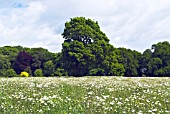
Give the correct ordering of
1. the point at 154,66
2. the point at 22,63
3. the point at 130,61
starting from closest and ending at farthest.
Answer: the point at 154,66, the point at 130,61, the point at 22,63

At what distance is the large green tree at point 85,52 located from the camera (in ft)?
129

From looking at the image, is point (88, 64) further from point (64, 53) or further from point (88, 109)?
point (88, 109)

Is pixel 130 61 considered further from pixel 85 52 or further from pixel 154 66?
pixel 85 52

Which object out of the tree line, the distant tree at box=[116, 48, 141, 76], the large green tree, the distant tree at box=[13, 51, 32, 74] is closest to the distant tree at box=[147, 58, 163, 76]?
the tree line

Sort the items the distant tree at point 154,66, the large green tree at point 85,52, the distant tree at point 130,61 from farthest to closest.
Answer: the distant tree at point 130,61 < the distant tree at point 154,66 < the large green tree at point 85,52

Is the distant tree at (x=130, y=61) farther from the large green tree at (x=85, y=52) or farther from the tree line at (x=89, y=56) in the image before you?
the large green tree at (x=85, y=52)

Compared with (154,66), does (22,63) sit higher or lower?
higher

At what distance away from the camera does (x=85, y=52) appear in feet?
129

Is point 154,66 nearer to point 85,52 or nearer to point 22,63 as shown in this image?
point 85,52

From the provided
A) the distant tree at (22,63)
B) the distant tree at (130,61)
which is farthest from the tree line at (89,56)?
the distant tree at (22,63)

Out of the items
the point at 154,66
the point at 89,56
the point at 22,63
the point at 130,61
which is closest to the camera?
the point at 89,56

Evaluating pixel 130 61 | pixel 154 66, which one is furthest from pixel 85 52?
pixel 130 61

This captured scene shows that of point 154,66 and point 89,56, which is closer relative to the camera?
point 89,56

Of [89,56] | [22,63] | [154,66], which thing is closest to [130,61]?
[154,66]
